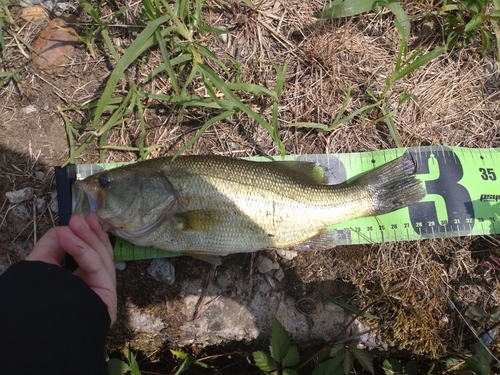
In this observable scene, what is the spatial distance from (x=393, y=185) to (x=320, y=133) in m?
0.90

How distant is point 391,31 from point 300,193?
223cm

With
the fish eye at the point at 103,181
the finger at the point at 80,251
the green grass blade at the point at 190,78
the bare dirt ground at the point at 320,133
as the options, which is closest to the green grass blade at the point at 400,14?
the bare dirt ground at the point at 320,133

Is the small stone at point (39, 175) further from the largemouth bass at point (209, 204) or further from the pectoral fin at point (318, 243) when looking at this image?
the pectoral fin at point (318, 243)

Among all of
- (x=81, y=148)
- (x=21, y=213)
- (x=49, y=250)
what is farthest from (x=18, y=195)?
(x=49, y=250)

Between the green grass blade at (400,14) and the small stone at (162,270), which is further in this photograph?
the green grass blade at (400,14)

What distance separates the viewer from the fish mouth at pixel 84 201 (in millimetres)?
2988

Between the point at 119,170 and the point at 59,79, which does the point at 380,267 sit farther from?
the point at 59,79

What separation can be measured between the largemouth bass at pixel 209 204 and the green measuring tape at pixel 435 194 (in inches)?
16.0

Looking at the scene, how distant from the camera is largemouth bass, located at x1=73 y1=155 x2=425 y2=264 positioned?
9.88ft

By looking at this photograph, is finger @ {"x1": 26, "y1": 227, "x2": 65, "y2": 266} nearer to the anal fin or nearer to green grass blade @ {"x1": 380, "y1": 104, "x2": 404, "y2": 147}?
the anal fin

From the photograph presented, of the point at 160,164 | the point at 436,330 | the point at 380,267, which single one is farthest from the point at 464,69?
the point at 160,164

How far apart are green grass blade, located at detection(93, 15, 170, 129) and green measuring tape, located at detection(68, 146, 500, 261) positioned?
0.96m

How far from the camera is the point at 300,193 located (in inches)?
128

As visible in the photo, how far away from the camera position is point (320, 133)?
3814mm
